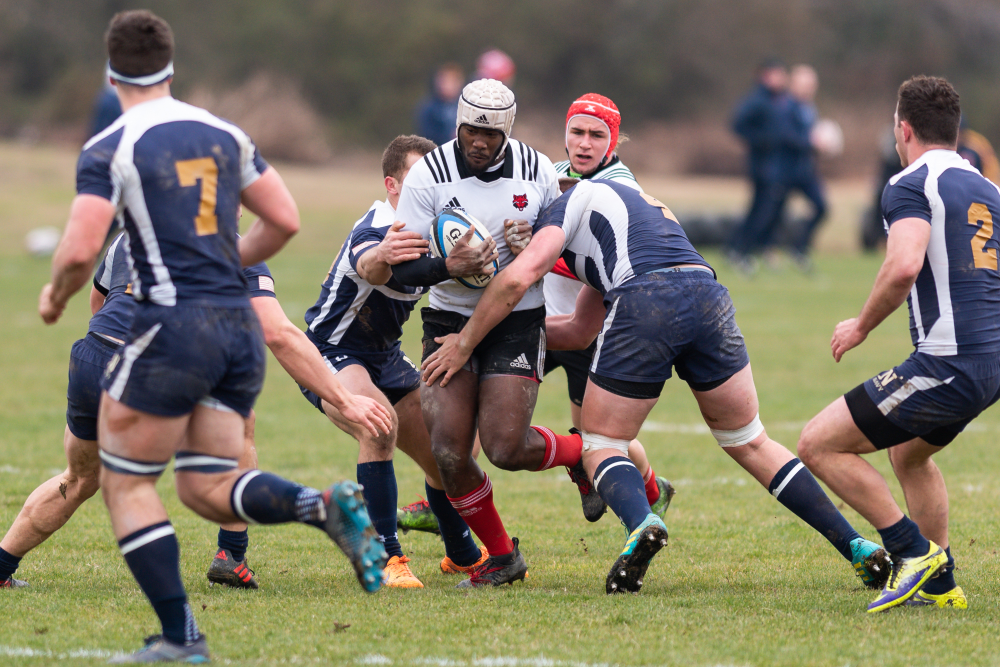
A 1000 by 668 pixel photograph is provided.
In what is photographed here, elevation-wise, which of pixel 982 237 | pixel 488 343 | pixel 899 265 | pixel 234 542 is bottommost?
pixel 234 542

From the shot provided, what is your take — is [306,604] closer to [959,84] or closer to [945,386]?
[945,386]

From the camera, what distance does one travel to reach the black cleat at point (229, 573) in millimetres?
5102

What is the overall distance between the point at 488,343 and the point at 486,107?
1047 millimetres

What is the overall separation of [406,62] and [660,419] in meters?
37.9

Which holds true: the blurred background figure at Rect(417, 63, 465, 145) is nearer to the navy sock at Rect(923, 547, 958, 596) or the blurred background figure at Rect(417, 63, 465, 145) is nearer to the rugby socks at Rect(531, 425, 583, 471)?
the rugby socks at Rect(531, 425, 583, 471)

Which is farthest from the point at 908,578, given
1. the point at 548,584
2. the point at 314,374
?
the point at 314,374

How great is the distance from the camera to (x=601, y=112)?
19.4 feet

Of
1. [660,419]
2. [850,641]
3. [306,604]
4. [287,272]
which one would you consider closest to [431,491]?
[306,604]

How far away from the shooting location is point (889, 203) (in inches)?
181

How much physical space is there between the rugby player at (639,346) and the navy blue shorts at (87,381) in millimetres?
1393

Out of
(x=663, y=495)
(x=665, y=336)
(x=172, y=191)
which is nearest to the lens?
(x=172, y=191)

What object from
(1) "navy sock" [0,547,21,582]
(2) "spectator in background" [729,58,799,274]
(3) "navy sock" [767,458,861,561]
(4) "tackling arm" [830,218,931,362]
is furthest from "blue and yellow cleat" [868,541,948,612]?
(2) "spectator in background" [729,58,799,274]

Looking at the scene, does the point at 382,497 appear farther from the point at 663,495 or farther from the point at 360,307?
the point at 663,495

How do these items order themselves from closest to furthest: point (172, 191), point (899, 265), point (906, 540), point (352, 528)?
point (172, 191)
point (352, 528)
point (899, 265)
point (906, 540)
